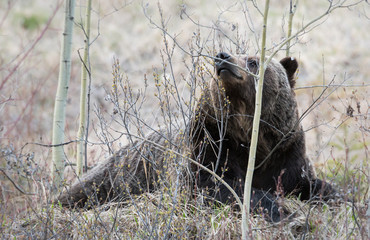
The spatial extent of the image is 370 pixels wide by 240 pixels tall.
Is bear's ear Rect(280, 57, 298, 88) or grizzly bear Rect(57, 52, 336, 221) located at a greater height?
bear's ear Rect(280, 57, 298, 88)

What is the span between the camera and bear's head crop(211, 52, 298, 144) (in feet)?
15.9

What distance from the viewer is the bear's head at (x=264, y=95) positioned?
191 inches

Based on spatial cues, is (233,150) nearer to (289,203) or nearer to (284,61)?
(289,203)

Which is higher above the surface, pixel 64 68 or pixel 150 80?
pixel 150 80

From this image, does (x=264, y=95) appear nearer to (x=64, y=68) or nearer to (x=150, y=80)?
(x=64, y=68)

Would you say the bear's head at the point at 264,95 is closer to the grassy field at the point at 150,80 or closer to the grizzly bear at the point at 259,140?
the grizzly bear at the point at 259,140

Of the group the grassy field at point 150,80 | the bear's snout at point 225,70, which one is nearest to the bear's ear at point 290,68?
the grassy field at point 150,80

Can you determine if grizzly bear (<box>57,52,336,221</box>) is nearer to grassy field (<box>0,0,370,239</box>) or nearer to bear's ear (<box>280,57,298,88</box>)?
bear's ear (<box>280,57,298,88</box>)

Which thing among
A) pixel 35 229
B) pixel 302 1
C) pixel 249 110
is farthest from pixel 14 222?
pixel 302 1

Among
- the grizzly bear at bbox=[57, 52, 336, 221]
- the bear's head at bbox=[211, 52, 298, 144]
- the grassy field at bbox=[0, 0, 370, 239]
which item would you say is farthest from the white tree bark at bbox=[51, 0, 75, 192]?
the bear's head at bbox=[211, 52, 298, 144]

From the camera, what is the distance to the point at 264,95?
17.0 ft

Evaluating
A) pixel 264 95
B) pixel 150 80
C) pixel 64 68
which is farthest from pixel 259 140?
pixel 150 80

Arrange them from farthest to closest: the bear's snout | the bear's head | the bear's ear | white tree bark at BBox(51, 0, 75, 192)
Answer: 1. white tree bark at BBox(51, 0, 75, 192)
2. the bear's ear
3. the bear's head
4. the bear's snout

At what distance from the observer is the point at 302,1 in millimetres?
14633
